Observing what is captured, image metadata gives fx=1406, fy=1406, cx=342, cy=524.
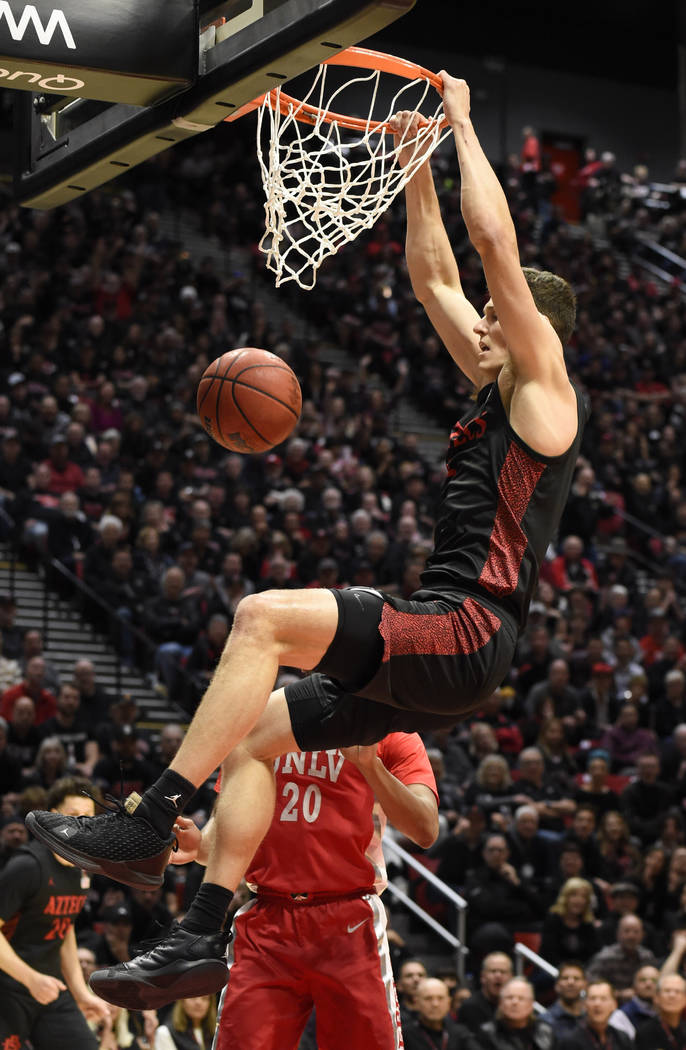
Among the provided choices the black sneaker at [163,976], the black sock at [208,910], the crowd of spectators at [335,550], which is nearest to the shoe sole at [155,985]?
the black sneaker at [163,976]

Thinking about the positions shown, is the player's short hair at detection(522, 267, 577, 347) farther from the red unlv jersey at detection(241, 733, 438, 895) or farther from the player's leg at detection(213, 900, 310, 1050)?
the player's leg at detection(213, 900, 310, 1050)

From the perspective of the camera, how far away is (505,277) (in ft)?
13.0

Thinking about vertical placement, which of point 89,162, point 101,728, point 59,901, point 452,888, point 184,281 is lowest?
point 452,888

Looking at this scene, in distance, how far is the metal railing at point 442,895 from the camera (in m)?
9.59

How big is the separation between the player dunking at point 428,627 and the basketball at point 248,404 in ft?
3.08

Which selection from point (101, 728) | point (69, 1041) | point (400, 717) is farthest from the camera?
point (101, 728)

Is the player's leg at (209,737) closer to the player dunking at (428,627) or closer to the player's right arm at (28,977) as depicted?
the player dunking at (428,627)

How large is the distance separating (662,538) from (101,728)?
8.97m

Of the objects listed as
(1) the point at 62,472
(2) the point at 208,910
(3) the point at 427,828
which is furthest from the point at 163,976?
(1) the point at 62,472

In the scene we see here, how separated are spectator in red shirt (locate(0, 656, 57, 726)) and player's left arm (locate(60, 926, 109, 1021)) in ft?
11.1

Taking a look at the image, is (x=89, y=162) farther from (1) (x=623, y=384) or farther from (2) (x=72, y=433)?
(1) (x=623, y=384)

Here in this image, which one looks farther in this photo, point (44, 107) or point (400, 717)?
point (44, 107)

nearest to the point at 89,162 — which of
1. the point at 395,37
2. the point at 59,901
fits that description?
the point at 59,901

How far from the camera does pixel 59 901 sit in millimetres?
6578
